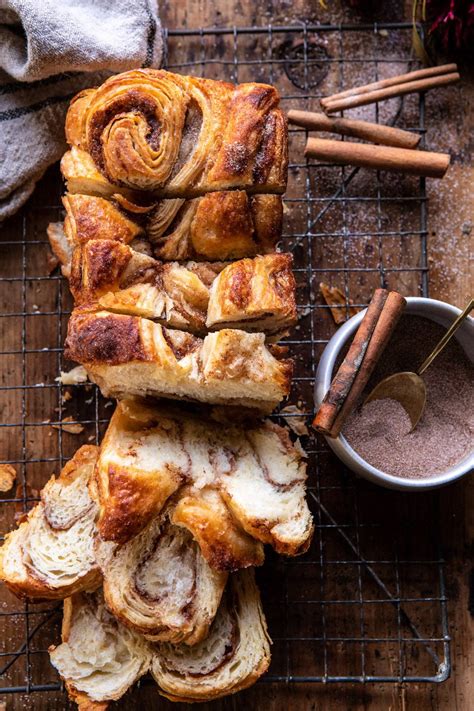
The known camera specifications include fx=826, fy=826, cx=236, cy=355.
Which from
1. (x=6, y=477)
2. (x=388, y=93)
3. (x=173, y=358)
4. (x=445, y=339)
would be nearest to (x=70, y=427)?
(x=6, y=477)

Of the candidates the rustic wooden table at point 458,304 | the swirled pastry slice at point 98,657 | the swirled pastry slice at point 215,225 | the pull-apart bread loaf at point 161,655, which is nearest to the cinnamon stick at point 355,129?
the rustic wooden table at point 458,304

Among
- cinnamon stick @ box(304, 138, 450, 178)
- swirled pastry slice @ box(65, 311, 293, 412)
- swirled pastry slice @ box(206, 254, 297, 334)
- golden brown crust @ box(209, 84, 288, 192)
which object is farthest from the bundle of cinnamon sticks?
swirled pastry slice @ box(65, 311, 293, 412)

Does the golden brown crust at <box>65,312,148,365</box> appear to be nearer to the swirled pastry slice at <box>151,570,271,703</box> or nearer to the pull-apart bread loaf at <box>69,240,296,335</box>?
the pull-apart bread loaf at <box>69,240,296,335</box>

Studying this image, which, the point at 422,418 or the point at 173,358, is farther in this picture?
the point at 422,418

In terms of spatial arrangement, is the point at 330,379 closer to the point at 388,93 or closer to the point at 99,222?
the point at 99,222

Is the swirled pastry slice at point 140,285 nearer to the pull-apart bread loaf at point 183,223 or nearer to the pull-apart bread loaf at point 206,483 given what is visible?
the pull-apart bread loaf at point 183,223

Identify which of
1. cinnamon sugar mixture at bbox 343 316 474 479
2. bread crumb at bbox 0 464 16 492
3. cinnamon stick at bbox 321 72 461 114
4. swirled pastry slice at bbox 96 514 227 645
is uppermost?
cinnamon stick at bbox 321 72 461 114

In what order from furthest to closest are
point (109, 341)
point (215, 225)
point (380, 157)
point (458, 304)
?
point (458, 304), point (380, 157), point (215, 225), point (109, 341)

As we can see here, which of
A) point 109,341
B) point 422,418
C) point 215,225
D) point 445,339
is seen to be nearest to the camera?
point 109,341
